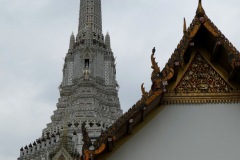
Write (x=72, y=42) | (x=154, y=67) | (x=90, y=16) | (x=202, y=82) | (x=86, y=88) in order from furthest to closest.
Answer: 1. (x=72, y=42)
2. (x=90, y=16)
3. (x=86, y=88)
4. (x=202, y=82)
5. (x=154, y=67)

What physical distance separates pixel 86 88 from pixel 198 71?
37.8 meters

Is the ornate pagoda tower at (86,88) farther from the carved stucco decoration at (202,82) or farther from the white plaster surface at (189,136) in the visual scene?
the white plaster surface at (189,136)

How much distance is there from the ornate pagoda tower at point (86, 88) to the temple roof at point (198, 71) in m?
28.4

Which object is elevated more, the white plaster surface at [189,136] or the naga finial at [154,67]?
the naga finial at [154,67]

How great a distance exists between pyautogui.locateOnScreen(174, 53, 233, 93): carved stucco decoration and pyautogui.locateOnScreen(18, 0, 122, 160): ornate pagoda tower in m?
28.4

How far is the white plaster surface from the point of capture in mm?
6309

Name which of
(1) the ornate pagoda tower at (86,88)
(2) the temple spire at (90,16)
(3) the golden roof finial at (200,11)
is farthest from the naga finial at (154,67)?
(2) the temple spire at (90,16)

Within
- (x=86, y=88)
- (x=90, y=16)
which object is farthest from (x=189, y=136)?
(x=90, y=16)

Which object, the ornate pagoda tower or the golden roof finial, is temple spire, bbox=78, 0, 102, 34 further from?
the golden roof finial

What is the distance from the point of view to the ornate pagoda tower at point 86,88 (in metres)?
37.3

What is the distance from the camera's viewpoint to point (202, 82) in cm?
692

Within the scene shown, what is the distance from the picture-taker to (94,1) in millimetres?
53125

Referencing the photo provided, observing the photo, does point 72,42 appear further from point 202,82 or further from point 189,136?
point 189,136

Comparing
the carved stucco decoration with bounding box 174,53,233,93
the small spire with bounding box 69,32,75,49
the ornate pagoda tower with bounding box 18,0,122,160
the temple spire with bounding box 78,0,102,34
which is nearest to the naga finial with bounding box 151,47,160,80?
the carved stucco decoration with bounding box 174,53,233,93
